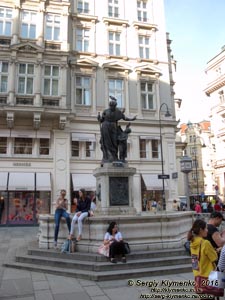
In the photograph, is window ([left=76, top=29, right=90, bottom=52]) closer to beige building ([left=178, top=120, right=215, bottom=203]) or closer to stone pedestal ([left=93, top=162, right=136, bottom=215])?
stone pedestal ([left=93, top=162, right=136, bottom=215])

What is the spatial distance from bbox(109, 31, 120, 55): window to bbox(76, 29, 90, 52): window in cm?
217

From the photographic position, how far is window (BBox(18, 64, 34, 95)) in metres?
23.7

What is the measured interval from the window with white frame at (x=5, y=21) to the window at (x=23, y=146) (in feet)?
28.9

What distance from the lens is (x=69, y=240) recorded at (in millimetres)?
8594

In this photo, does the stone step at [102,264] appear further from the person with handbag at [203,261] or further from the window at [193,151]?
the window at [193,151]

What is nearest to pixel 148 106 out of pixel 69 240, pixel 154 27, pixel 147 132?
pixel 147 132

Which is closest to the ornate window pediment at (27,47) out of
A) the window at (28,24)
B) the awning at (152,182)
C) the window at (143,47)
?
the window at (28,24)

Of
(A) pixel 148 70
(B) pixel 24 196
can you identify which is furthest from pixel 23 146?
(A) pixel 148 70

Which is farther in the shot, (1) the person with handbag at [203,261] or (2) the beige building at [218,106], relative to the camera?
(2) the beige building at [218,106]

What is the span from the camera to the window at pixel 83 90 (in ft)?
85.3

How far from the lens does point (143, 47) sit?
1129 inches

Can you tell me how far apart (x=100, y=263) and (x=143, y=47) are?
24.9 m

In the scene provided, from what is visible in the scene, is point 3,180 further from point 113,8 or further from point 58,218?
point 113,8

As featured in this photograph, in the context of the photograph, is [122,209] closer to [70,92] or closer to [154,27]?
[70,92]
